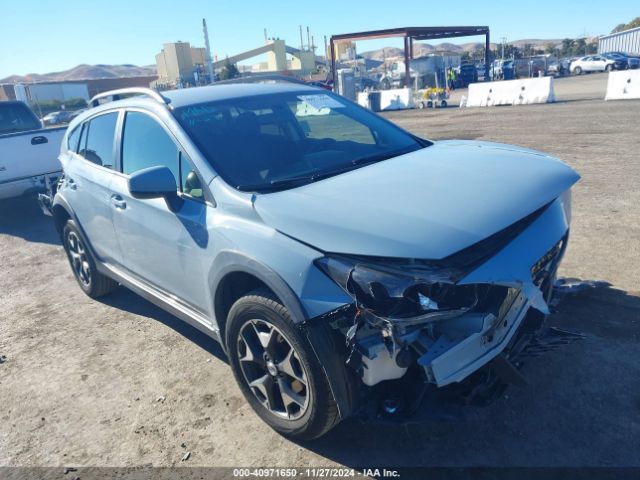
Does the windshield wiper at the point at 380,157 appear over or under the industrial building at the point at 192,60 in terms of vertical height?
under

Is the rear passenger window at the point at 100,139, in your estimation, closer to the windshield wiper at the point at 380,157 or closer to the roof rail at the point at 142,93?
the roof rail at the point at 142,93

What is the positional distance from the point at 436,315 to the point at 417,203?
1.98 ft

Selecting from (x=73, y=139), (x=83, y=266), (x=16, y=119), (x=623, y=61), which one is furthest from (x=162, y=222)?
(x=623, y=61)

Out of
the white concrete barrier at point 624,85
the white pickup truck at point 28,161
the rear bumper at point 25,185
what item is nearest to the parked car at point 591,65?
the white concrete barrier at point 624,85

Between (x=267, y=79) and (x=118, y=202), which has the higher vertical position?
(x=267, y=79)

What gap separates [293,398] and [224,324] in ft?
2.16

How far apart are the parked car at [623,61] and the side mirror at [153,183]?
1719 inches

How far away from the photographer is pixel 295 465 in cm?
281

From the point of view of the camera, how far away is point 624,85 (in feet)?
61.0

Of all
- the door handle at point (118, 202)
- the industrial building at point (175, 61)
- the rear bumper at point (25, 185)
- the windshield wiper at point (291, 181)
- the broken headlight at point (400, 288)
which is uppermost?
the industrial building at point (175, 61)

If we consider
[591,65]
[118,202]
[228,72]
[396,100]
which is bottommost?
[396,100]

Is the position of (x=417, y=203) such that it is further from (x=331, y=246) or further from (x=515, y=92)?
(x=515, y=92)

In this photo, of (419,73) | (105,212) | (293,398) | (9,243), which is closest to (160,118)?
(105,212)

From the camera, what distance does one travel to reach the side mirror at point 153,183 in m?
3.11
